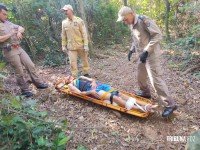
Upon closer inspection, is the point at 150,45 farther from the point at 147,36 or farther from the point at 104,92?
the point at 104,92

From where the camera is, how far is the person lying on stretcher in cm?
420

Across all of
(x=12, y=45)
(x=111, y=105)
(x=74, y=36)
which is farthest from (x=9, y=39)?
(x=111, y=105)

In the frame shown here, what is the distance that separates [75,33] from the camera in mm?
6039

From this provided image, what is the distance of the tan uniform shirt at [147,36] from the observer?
152 inches

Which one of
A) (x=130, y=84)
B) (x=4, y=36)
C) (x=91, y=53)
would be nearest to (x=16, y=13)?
(x=91, y=53)

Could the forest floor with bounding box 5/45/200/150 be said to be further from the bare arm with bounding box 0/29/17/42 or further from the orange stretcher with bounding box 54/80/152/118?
the bare arm with bounding box 0/29/17/42

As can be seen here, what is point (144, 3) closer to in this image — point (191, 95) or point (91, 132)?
point (191, 95)

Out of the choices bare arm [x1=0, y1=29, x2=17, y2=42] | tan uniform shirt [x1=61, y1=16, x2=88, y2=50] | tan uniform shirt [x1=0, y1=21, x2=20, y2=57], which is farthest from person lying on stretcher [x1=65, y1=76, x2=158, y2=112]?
bare arm [x1=0, y1=29, x2=17, y2=42]

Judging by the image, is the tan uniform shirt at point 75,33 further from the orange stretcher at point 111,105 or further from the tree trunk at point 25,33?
the tree trunk at point 25,33

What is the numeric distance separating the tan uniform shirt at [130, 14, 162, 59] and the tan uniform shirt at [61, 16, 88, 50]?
225cm

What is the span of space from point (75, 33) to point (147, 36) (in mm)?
2629

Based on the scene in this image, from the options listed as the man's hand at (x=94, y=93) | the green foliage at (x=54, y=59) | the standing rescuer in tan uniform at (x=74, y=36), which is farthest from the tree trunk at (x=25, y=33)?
the man's hand at (x=94, y=93)

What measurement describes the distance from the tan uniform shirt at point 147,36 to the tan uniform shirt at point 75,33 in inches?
88.5

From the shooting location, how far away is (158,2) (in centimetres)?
1266
